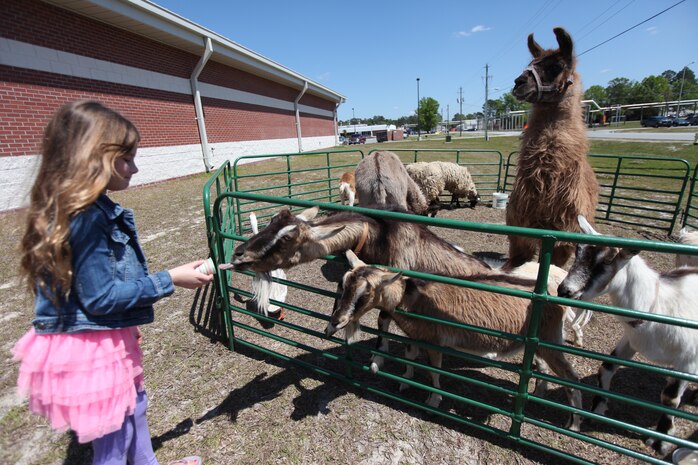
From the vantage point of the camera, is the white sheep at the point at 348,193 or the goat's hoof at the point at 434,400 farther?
the white sheep at the point at 348,193

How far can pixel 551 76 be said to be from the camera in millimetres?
3547

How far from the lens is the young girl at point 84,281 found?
4.63 ft

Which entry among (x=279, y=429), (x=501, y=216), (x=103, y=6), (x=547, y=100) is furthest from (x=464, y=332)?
Answer: (x=103, y=6)

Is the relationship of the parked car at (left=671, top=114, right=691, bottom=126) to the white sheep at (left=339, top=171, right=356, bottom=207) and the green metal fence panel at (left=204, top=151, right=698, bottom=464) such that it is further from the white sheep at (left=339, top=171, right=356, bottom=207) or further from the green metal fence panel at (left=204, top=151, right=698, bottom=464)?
the green metal fence panel at (left=204, top=151, right=698, bottom=464)

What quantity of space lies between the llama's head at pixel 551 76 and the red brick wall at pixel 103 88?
6.46 m

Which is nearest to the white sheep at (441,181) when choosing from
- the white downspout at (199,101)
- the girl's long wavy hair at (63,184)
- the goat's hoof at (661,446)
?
the goat's hoof at (661,446)

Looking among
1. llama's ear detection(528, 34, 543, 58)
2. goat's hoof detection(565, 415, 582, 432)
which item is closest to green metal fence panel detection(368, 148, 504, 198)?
llama's ear detection(528, 34, 543, 58)

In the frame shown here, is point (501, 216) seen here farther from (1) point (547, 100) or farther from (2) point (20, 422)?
(2) point (20, 422)

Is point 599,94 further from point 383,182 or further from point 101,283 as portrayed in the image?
point 101,283

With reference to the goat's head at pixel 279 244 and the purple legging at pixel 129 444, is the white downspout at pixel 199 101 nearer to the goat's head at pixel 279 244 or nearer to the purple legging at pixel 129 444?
the goat's head at pixel 279 244

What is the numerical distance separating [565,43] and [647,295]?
8.77ft

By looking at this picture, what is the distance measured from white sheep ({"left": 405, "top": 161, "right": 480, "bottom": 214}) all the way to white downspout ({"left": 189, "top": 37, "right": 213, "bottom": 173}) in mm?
9317

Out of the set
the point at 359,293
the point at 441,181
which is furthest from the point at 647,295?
the point at 441,181

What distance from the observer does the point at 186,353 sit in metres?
3.61
